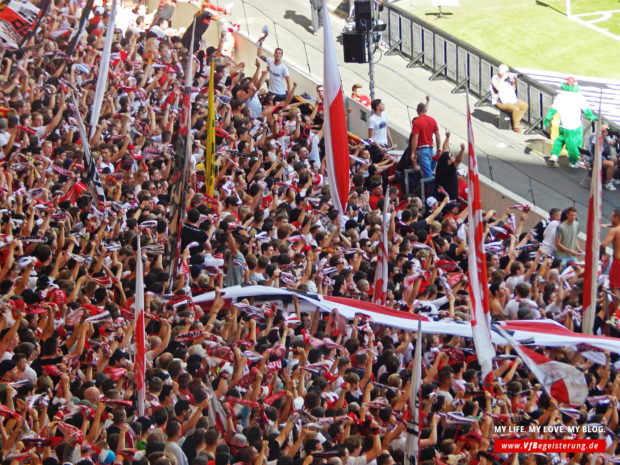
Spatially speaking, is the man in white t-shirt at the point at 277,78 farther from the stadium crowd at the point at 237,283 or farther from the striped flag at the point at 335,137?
the striped flag at the point at 335,137

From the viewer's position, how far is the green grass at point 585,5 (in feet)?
117

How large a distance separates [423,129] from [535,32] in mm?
17608

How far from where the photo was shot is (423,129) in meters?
17.8

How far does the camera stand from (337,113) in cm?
1498

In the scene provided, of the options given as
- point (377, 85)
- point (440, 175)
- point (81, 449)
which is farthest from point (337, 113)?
point (377, 85)

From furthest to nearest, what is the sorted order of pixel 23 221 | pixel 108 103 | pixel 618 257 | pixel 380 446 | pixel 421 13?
pixel 421 13, pixel 108 103, pixel 618 257, pixel 23 221, pixel 380 446

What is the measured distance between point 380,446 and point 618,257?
578 centimetres

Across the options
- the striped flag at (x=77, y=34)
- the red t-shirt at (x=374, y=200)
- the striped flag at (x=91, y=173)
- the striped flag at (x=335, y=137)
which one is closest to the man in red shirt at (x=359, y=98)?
the red t-shirt at (x=374, y=200)

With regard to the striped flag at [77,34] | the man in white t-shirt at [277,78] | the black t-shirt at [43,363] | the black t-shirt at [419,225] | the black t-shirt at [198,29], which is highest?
the striped flag at [77,34]

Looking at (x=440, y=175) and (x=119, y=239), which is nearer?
(x=119, y=239)

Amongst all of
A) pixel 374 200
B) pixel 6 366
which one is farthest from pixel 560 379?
pixel 374 200

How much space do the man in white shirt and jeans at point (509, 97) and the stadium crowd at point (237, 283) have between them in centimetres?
380

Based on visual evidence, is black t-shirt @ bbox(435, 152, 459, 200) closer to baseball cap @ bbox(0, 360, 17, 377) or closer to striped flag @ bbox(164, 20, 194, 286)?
striped flag @ bbox(164, 20, 194, 286)

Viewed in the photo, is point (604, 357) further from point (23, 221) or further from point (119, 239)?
point (23, 221)
